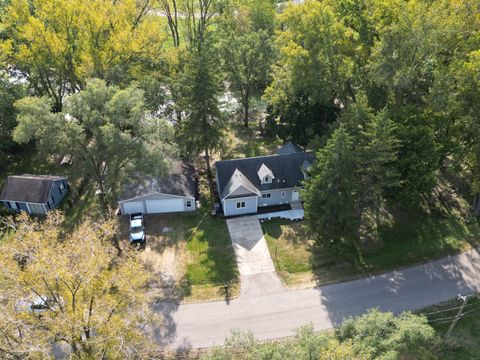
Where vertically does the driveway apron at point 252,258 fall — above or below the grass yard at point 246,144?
below

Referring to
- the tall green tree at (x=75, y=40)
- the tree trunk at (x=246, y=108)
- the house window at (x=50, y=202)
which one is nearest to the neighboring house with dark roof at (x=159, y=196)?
the house window at (x=50, y=202)

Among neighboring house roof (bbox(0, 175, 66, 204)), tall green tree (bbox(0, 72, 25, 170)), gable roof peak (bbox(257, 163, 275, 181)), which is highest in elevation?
tall green tree (bbox(0, 72, 25, 170))

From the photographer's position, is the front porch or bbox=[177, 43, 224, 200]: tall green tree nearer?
bbox=[177, 43, 224, 200]: tall green tree

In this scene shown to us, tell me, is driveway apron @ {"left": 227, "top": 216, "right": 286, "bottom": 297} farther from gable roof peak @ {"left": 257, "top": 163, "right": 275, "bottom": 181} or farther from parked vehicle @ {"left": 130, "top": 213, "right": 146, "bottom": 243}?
parked vehicle @ {"left": 130, "top": 213, "right": 146, "bottom": 243}

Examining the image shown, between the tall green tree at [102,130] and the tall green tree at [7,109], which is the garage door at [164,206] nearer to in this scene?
the tall green tree at [102,130]

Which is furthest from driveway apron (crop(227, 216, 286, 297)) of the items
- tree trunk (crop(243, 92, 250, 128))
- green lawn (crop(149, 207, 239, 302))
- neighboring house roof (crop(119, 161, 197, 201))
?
tree trunk (crop(243, 92, 250, 128))

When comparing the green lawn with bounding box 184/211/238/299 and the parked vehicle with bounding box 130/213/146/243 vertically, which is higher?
the parked vehicle with bounding box 130/213/146/243

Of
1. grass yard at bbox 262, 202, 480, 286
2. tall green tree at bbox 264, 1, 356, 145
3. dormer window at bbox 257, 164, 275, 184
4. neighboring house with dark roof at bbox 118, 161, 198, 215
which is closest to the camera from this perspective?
grass yard at bbox 262, 202, 480, 286
